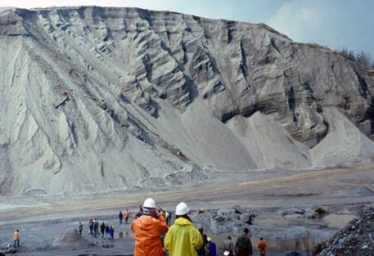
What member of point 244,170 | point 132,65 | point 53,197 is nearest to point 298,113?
point 244,170

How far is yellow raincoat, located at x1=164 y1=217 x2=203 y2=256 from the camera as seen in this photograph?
500cm

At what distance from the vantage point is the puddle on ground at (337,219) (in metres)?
27.3

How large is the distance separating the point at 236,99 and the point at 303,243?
52.9 meters

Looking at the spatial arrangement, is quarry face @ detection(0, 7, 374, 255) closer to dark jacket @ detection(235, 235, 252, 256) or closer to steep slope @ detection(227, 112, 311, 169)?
steep slope @ detection(227, 112, 311, 169)

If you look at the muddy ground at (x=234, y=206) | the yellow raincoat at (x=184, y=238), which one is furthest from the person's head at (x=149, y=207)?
the muddy ground at (x=234, y=206)

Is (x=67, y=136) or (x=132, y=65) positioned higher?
(x=132, y=65)

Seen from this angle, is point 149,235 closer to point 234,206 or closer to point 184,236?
point 184,236

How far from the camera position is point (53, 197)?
43.2m

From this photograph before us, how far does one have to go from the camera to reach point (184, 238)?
5.07 m


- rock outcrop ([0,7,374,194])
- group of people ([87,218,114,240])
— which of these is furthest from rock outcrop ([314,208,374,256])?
rock outcrop ([0,7,374,194])

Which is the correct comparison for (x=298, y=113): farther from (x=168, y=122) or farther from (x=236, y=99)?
(x=168, y=122)

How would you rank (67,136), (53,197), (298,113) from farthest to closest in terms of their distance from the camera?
(298,113) < (67,136) < (53,197)

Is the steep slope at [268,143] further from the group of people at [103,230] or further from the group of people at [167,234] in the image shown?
the group of people at [167,234]

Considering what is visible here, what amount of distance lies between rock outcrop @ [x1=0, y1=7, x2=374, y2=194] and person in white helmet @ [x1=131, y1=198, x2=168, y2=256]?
4103cm
